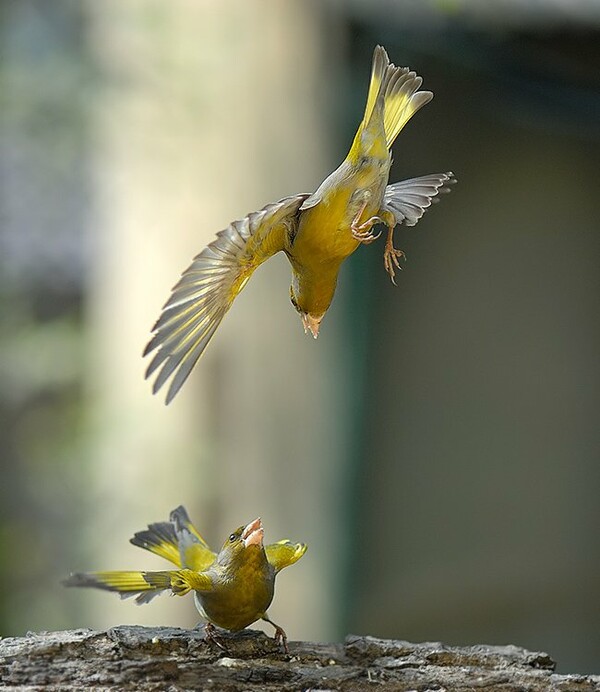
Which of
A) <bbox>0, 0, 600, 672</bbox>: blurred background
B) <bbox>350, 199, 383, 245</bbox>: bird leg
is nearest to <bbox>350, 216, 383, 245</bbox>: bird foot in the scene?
<bbox>350, 199, 383, 245</bbox>: bird leg

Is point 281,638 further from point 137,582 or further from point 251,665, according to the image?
point 137,582

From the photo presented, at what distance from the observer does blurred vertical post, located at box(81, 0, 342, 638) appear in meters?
4.98

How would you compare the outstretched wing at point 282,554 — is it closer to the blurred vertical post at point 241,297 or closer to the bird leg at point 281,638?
the bird leg at point 281,638

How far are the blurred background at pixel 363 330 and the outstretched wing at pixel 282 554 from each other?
2611mm

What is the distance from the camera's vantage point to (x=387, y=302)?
17.5ft

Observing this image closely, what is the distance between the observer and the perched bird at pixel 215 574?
2.09 metres

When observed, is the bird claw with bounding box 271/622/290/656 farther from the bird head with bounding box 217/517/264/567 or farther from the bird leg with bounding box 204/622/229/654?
the bird head with bounding box 217/517/264/567

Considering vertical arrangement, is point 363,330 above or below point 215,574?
above

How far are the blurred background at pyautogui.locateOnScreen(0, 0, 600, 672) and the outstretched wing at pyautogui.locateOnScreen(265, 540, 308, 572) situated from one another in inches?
103

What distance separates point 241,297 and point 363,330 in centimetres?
60

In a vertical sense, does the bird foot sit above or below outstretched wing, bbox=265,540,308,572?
above

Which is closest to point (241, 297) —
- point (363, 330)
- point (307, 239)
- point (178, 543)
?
point (363, 330)

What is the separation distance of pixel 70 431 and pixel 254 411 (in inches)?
42.1

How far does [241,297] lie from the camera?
4949mm
